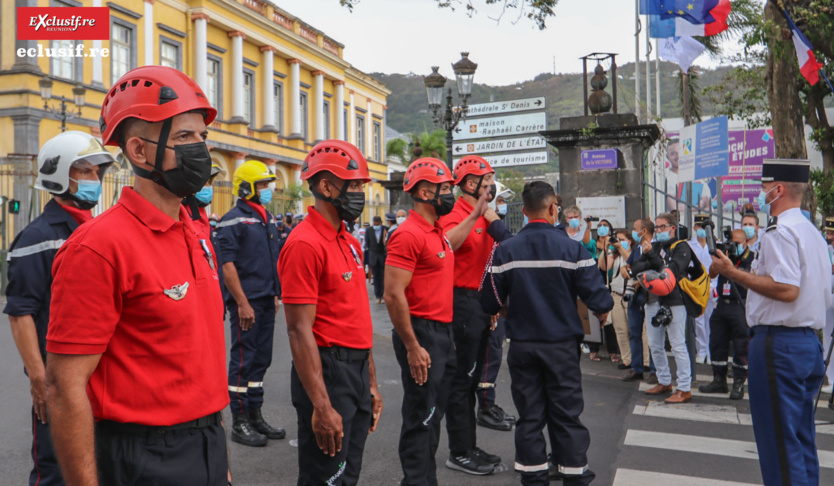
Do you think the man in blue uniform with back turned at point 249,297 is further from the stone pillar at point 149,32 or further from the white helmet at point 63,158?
the stone pillar at point 149,32

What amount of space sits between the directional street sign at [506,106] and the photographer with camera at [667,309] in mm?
9029

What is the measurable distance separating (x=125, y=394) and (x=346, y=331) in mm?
1690

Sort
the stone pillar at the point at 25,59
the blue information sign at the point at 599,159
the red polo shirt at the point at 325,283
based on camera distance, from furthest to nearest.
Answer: the stone pillar at the point at 25,59 → the blue information sign at the point at 599,159 → the red polo shirt at the point at 325,283

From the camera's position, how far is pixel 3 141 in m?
25.8

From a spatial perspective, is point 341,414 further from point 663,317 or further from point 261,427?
point 663,317

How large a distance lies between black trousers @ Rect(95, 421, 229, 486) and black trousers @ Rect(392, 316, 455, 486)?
2558 mm

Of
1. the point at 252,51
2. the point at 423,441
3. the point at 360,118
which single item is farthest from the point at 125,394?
the point at 360,118

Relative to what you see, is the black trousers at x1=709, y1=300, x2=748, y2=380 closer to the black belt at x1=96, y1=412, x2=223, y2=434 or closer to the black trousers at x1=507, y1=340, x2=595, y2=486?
the black trousers at x1=507, y1=340, x2=595, y2=486

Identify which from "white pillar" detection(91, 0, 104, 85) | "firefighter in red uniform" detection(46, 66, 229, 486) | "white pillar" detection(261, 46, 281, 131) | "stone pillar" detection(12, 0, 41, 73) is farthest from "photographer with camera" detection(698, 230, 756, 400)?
"white pillar" detection(261, 46, 281, 131)

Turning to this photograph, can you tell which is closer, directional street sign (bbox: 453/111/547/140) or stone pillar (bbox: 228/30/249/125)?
directional street sign (bbox: 453/111/547/140)

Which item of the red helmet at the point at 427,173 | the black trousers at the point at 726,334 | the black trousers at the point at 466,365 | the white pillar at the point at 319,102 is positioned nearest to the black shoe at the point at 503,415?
the black trousers at the point at 466,365

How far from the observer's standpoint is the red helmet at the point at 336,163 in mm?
3902

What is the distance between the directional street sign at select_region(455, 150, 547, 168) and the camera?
57.5 feet

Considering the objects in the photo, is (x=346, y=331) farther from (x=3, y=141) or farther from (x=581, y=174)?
(x=3, y=141)
